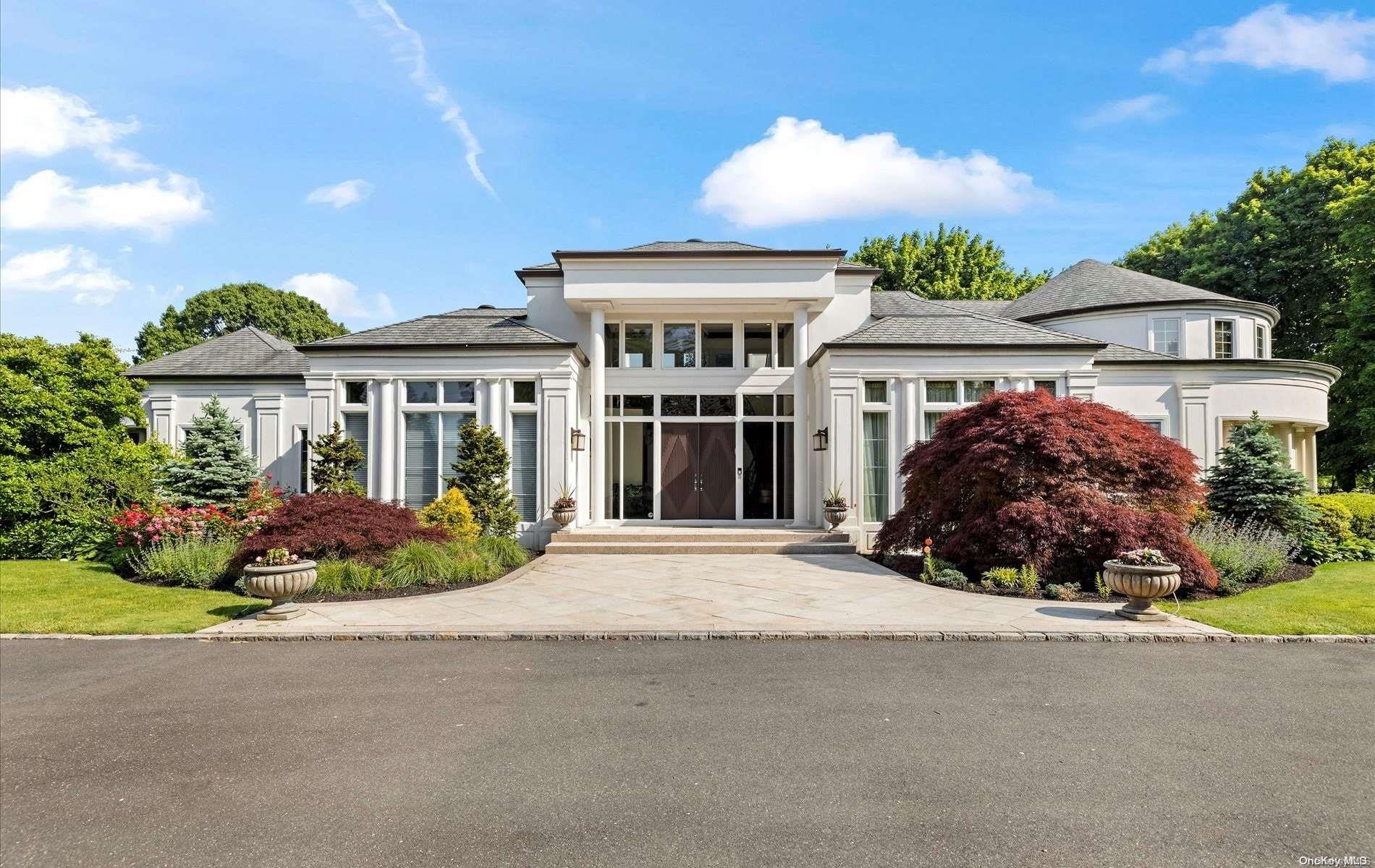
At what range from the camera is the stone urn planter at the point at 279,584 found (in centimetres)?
789

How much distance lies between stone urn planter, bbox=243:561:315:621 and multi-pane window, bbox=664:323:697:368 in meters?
10.2

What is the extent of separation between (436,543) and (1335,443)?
99.0 feet

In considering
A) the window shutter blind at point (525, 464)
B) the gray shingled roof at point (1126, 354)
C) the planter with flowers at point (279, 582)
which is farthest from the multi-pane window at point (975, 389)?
the planter with flowers at point (279, 582)

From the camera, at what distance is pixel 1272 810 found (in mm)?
3531

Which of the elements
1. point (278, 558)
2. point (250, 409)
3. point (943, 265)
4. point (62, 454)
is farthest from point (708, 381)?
point (943, 265)

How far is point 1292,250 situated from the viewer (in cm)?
2673

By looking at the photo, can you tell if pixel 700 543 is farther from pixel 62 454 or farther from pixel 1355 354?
pixel 1355 354

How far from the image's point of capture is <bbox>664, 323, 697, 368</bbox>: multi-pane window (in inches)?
663

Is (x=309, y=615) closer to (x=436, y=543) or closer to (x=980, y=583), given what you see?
(x=436, y=543)

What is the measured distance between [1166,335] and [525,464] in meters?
17.8

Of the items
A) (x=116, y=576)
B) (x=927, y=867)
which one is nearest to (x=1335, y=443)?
(x=927, y=867)

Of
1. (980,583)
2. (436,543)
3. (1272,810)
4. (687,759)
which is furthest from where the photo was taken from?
(436,543)

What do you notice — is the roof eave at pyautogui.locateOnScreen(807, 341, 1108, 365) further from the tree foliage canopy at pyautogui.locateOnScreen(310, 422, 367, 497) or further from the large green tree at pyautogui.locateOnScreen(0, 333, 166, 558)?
the large green tree at pyautogui.locateOnScreen(0, 333, 166, 558)

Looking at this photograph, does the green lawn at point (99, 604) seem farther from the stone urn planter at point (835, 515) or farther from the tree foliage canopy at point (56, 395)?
the stone urn planter at point (835, 515)
